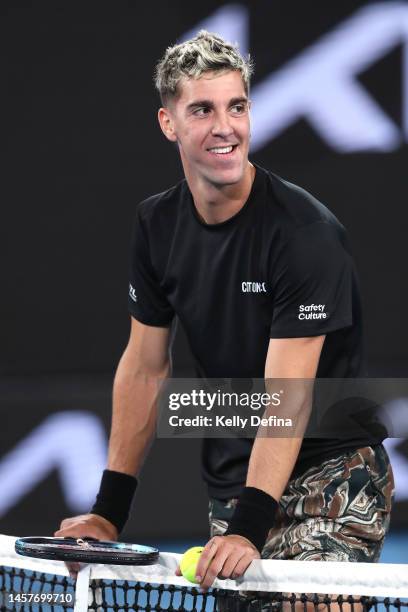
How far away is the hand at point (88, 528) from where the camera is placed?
2895mm

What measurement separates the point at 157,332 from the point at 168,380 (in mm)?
134

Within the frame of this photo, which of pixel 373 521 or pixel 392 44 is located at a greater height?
pixel 392 44

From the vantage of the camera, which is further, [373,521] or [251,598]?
[373,521]

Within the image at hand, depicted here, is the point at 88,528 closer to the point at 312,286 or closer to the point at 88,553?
the point at 88,553

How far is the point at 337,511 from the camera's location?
299cm

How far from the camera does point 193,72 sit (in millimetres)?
2992

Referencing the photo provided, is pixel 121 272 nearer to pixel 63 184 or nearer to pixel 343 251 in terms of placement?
pixel 63 184

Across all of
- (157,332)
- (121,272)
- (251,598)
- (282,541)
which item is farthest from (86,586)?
(121,272)

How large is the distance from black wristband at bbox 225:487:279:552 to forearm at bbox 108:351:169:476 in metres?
0.51

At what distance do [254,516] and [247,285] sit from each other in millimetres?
593

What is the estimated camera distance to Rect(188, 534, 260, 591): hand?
2521mm

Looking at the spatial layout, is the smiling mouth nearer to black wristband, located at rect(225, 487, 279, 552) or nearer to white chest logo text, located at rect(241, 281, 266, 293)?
white chest logo text, located at rect(241, 281, 266, 293)

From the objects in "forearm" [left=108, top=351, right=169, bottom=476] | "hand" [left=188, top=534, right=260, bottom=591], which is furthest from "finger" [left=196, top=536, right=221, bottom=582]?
"forearm" [left=108, top=351, right=169, bottom=476]

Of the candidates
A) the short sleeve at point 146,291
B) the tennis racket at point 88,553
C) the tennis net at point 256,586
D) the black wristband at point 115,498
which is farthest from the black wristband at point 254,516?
the short sleeve at point 146,291
